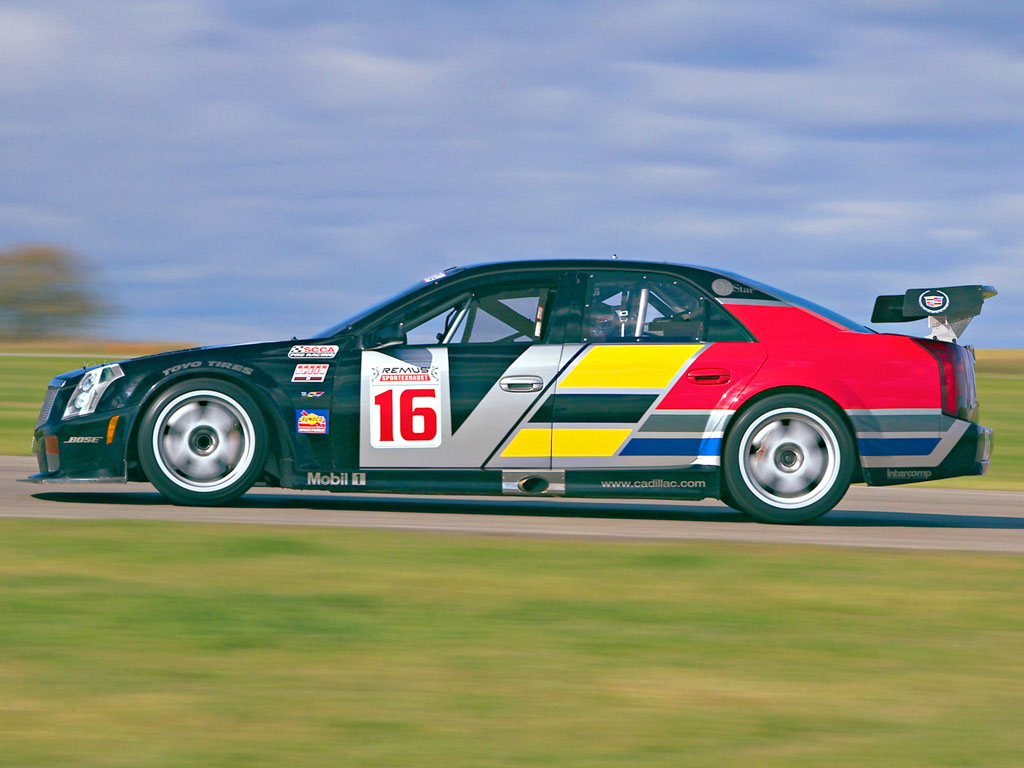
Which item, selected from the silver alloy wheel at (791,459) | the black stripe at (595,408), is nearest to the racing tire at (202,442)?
the black stripe at (595,408)

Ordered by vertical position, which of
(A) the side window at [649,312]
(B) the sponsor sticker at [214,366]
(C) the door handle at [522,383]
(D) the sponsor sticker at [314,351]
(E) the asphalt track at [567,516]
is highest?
(A) the side window at [649,312]

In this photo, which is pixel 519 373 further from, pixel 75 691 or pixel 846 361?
pixel 75 691

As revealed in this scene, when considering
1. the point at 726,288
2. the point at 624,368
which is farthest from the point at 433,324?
the point at 726,288

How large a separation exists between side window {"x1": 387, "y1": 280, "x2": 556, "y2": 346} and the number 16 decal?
376mm

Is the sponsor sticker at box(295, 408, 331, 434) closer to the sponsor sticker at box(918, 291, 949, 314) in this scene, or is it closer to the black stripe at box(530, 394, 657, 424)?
the black stripe at box(530, 394, 657, 424)

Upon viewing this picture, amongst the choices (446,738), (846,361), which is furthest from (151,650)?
(846,361)

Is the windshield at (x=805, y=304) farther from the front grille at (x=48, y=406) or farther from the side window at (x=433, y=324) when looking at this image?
the front grille at (x=48, y=406)

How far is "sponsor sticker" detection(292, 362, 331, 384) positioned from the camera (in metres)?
7.69

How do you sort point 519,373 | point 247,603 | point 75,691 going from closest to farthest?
point 75,691 < point 247,603 < point 519,373

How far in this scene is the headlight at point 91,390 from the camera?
7.73m

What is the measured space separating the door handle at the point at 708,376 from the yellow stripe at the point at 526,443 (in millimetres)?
903

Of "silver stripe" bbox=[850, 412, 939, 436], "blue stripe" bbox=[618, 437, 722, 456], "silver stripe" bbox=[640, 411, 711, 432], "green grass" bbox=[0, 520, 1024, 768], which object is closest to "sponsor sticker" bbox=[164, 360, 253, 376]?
"green grass" bbox=[0, 520, 1024, 768]

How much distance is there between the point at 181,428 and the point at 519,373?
2.02 m

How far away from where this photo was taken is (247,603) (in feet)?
16.3
